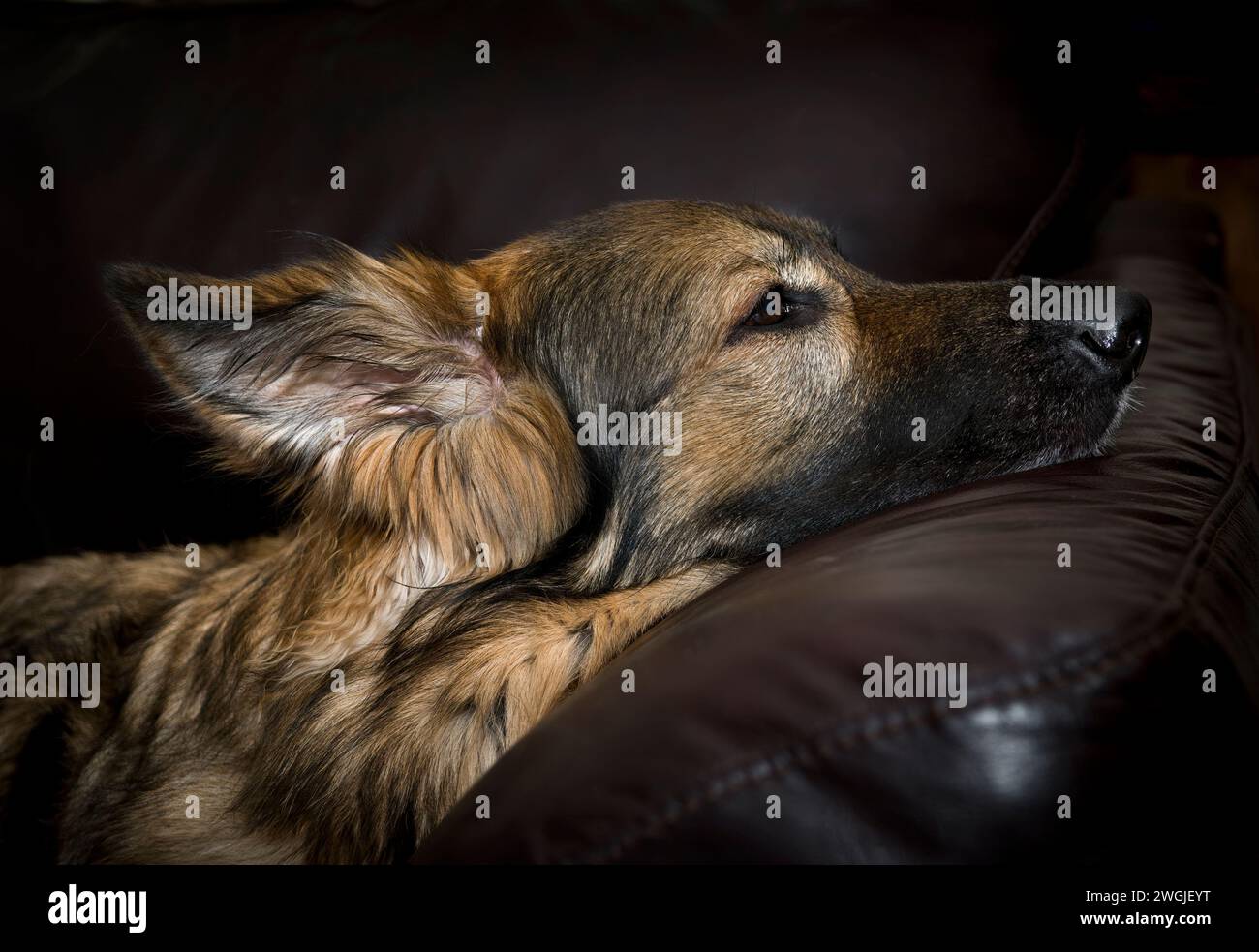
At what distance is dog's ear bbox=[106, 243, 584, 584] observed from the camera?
1.34 m

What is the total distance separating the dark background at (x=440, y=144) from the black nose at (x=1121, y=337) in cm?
60

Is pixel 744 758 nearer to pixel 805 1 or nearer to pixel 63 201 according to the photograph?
pixel 805 1

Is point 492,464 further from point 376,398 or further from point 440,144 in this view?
point 440,144

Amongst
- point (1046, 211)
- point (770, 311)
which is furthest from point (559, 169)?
point (1046, 211)

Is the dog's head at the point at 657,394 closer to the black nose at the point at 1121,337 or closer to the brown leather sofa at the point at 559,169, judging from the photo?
the black nose at the point at 1121,337

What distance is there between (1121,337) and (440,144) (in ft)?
4.88

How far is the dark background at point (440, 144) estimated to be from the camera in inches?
86.7

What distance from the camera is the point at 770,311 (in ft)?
5.66

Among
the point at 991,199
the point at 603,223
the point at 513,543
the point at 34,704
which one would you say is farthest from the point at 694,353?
the point at 34,704

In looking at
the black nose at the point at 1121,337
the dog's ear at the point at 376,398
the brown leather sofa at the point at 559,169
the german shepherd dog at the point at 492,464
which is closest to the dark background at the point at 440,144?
the brown leather sofa at the point at 559,169

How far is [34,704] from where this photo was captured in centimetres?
194

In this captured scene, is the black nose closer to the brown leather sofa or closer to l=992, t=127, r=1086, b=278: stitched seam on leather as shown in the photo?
the brown leather sofa

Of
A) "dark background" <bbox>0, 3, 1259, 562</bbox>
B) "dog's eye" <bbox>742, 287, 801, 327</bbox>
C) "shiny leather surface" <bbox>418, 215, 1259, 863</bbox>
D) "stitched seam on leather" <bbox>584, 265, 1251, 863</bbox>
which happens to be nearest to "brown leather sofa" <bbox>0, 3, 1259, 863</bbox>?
"dark background" <bbox>0, 3, 1259, 562</bbox>
